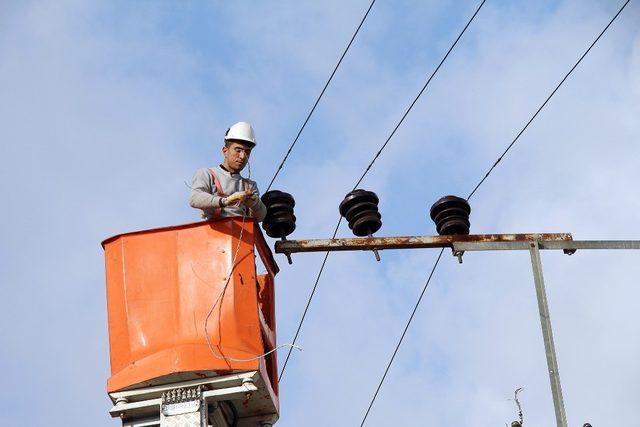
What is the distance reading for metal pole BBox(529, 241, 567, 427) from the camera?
1338 centimetres

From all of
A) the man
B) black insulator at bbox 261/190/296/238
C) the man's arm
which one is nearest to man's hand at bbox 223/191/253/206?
the man

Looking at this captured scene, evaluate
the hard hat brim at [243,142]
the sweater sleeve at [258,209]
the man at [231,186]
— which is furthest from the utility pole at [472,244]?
the hard hat brim at [243,142]

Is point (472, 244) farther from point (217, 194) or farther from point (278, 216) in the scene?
point (217, 194)

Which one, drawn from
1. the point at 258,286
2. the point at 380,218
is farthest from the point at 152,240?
the point at 380,218

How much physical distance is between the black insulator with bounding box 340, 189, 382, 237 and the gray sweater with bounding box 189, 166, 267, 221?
1.14 meters

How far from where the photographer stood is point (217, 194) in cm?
1403

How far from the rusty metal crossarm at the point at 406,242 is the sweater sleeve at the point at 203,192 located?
1.30 m

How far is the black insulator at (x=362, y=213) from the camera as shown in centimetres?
1508

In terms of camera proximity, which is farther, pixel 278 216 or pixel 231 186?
pixel 278 216

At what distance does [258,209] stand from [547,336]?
3.10 metres

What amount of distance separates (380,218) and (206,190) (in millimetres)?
2138

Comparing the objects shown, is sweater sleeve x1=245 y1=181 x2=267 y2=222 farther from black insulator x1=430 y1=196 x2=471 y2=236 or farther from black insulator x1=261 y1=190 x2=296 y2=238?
black insulator x1=430 y1=196 x2=471 y2=236

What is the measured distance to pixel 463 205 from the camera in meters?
15.4

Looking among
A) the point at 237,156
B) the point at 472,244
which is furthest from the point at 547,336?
the point at 237,156
